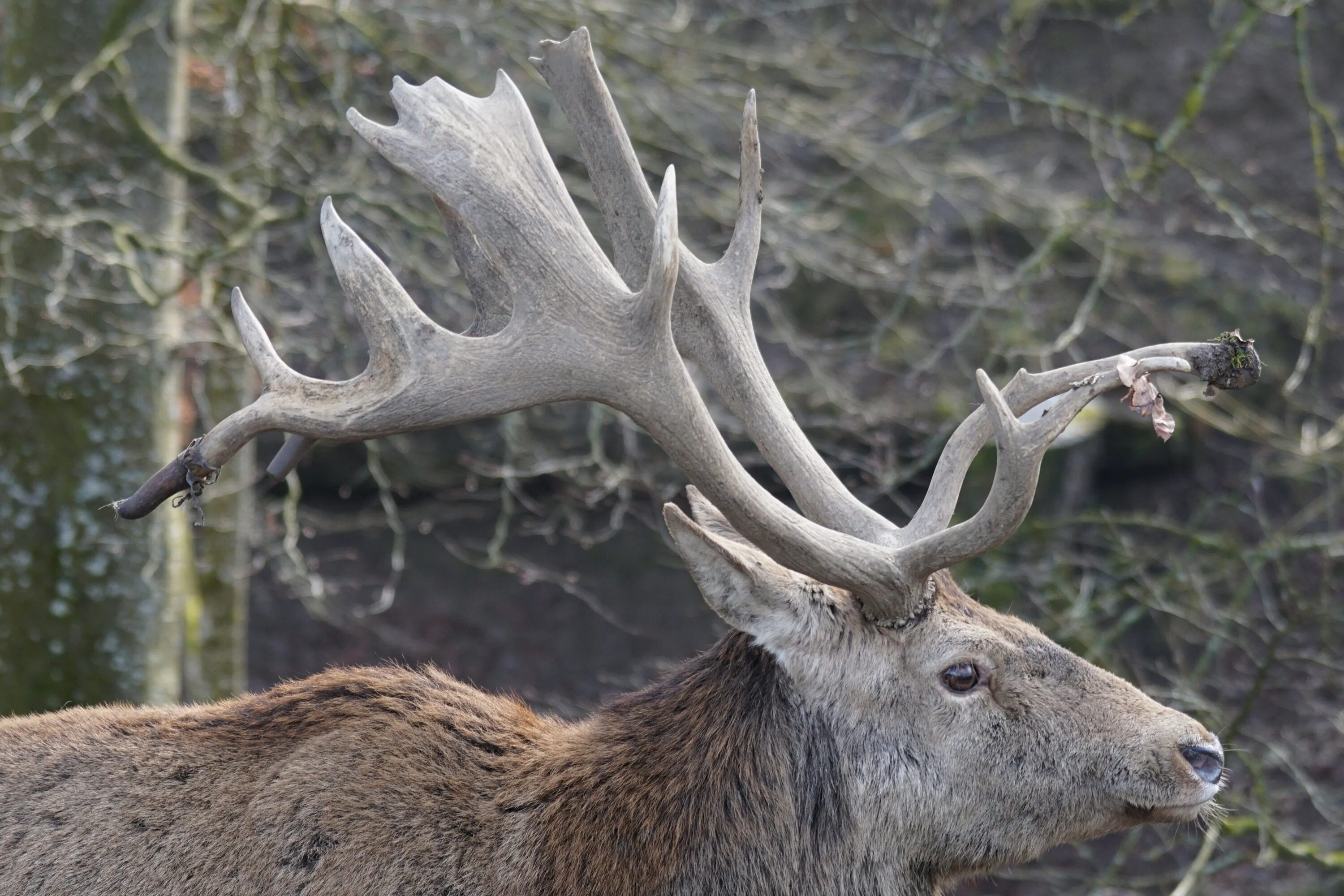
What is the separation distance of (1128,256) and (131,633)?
7.61m

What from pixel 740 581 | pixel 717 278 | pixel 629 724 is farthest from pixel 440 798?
pixel 717 278

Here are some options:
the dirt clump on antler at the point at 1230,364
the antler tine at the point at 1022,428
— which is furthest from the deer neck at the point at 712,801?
the dirt clump on antler at the point at 1230,364

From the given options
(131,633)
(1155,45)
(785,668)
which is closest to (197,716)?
(785,668)

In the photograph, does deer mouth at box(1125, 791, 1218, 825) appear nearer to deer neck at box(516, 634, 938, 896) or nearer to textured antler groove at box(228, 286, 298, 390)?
deer neck at box(516, 634, 938, 896)

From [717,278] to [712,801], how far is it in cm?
148

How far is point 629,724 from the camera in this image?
11.0ft

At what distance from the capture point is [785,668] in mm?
3311

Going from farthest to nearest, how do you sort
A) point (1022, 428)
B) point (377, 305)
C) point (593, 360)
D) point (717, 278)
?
point (717, 278)
point (593, 360)
point (377, 305)
point (1022, 428)

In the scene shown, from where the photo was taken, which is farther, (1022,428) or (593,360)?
(593,360)

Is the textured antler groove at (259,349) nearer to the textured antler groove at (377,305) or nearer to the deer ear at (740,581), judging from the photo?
the textured antler groove at (377,305)

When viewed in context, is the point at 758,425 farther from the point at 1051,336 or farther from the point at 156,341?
the point at 1051,336

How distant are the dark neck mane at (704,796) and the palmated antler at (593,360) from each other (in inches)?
14.8

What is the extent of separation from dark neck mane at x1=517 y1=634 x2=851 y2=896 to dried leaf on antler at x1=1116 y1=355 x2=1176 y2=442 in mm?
1104

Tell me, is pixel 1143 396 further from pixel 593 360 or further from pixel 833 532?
pixel 593 360
